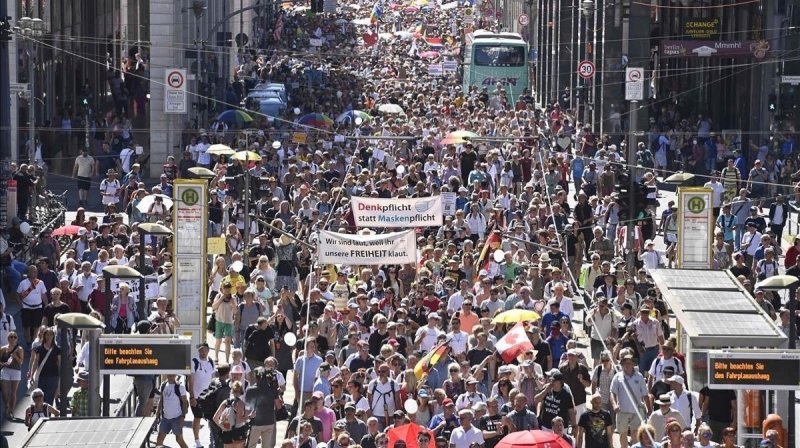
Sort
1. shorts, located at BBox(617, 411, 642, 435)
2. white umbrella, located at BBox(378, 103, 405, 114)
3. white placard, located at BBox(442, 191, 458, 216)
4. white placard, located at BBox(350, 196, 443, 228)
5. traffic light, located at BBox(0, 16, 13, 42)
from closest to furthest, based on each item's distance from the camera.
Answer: shorts, located at BBox(617, 411, 642, 435), white placard, located at BBox(350, 196, 443, 228), white placard, located at BBox(442, 191, 458, 216), traffic light, located at BBox(0, 16, 13, 42), white umbrella, located at BBox(378, 103, 405, 114)

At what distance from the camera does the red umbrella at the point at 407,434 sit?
18.8m

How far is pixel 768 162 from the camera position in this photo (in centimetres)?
4753

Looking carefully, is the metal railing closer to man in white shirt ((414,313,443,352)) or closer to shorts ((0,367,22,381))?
shorts ((0,367,22,381))

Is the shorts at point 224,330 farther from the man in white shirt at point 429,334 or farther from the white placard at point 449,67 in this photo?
the white placard at point 449,67

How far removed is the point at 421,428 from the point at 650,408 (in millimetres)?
3110

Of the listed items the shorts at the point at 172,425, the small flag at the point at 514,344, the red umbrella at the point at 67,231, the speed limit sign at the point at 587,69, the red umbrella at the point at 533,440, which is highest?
the speed limit sign at the point at 587,69

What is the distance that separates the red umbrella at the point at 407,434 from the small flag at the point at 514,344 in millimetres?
2701

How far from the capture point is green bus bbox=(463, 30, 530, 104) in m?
68.7

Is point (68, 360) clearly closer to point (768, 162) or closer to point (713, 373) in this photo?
point (713, 373)

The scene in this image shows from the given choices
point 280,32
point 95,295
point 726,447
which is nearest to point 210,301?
point 95,295

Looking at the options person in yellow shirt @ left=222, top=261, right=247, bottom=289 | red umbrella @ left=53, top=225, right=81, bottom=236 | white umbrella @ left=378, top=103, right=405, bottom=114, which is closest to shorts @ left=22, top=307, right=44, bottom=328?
person in yellow shirt @ left=222, top=261, right=247, bottom=289

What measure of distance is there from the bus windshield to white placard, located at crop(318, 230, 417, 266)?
42426 millimetres

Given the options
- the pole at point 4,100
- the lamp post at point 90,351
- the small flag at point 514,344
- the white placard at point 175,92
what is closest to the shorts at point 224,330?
the small flag at point 514,344

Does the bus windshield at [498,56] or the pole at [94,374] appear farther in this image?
the bus windshield at [498,56]
